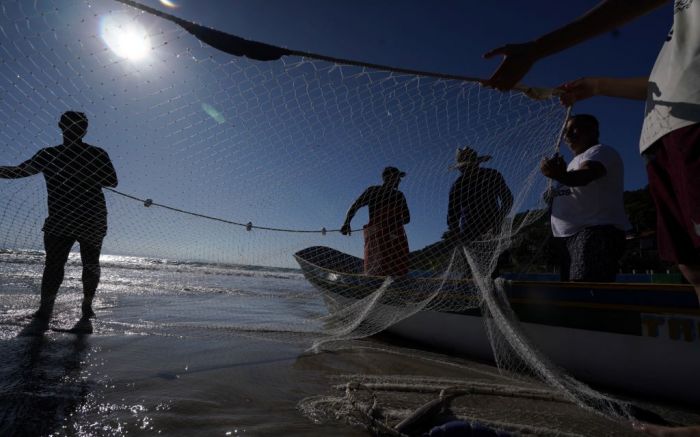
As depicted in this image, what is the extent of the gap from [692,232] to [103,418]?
2.69 m

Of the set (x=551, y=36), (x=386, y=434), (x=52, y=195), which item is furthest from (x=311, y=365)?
(x=52, y=195)

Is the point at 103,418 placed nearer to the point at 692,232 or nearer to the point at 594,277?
the point at 692,232

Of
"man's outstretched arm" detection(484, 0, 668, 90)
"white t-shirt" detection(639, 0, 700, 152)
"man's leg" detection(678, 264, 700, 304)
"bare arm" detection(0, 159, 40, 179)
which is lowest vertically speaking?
"man's leg" detection(678, 264, 700, 304)

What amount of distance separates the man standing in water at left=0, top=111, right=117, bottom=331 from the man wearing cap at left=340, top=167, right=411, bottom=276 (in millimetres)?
3658

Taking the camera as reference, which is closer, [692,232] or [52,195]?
[692,232]

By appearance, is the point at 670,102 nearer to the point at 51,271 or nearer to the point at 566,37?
the point at 566,37

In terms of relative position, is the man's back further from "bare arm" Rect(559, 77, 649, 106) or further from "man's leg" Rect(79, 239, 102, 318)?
"bare arm" Rect(559, 77, 649, 106)

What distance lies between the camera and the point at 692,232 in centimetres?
120

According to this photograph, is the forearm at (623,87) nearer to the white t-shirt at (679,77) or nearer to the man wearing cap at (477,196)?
the white t-shirt at (679,77)

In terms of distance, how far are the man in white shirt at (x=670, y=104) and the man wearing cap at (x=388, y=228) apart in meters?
3.84

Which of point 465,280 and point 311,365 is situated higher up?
point 465,280

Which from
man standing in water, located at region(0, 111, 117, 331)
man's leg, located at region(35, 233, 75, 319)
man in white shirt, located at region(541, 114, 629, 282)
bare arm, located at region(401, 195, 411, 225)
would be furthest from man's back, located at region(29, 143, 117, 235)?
man in white shirt, located at region(541, 114, 629, 282)

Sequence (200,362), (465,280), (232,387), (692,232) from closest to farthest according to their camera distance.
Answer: (692,232), (232,387), (200,362), (465,280)

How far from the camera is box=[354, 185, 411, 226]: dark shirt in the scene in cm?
533
